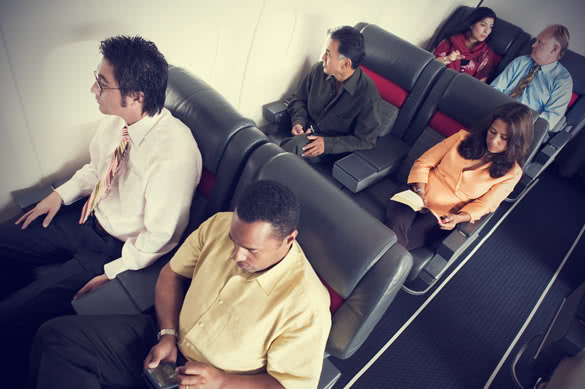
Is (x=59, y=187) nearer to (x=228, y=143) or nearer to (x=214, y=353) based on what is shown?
(x=228, y=143)

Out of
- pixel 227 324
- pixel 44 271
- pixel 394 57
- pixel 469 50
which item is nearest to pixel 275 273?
pixel 227 324

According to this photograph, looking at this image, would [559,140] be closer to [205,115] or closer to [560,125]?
[560,125]

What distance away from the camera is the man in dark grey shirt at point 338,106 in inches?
79.8

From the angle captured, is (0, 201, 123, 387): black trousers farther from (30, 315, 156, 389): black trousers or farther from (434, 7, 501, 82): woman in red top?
(434, 7, 501, 82): woman in red top

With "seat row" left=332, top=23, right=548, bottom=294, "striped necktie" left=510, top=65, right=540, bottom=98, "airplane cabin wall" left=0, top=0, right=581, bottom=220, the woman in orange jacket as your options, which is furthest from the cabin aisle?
"airplane cabin wall" left=0, top=0, right=581, bottom=220

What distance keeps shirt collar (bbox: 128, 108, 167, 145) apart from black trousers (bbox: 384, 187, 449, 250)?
1.27 m

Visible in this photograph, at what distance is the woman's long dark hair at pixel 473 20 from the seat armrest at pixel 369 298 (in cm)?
290

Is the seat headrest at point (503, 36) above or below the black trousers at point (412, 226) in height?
above

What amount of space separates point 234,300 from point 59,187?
3.47 ft

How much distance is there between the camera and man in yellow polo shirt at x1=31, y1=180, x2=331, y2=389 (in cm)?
105

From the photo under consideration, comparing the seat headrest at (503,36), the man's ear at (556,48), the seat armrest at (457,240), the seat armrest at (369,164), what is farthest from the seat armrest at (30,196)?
the seat headrest at (503,36)

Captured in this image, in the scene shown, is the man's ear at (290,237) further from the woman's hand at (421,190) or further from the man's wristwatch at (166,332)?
the woman's hand at (421,190)

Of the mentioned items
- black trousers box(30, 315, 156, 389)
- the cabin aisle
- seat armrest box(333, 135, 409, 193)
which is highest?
seat armrest box(333, 135, 409, 193)

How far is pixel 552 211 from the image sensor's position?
3.30 m
